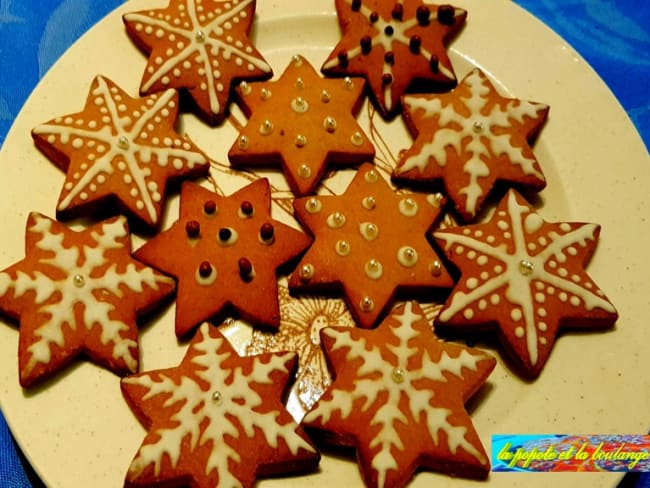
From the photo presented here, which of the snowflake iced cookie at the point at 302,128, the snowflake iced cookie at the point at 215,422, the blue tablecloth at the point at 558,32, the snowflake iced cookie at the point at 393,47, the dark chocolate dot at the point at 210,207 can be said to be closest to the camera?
the snowflake iced cookie at the point at 215,422

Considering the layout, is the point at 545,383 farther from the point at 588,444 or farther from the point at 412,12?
the point at 412,12

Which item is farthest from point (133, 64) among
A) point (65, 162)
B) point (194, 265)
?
point (194, 265)

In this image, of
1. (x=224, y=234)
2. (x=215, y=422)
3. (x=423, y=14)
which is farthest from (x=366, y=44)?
(x=215, y=422)

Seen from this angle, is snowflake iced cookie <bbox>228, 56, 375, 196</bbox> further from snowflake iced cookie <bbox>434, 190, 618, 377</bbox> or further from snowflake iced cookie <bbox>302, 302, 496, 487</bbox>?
snowflake iced cookie <bbox>302, 302, 496, 487</bbox>

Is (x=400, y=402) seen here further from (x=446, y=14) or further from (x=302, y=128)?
(x=446, y=14)

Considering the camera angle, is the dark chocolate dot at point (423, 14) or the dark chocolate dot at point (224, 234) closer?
the dark chocolate dot at point (224, 234)

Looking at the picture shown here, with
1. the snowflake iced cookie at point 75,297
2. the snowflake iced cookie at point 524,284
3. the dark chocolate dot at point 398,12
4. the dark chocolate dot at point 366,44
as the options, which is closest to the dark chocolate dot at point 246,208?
the snowflake iced cookie at point 75,297

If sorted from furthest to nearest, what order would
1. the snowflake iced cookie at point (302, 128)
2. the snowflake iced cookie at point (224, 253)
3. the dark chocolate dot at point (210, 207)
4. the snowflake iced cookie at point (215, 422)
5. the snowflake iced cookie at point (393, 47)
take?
the snowflake iced cookie at point (393, 47) → the snowflake iced cookie at point (302, 128) → the dark chocolate dot at point (210, 207) → the snowflake iced cookie at point (224, 253) → the snowflake iced cookie at point (215, 422)

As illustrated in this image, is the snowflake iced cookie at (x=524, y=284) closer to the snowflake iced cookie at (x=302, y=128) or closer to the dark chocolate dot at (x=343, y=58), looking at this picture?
the snowflake iced cookie at (x=302, y=128)
